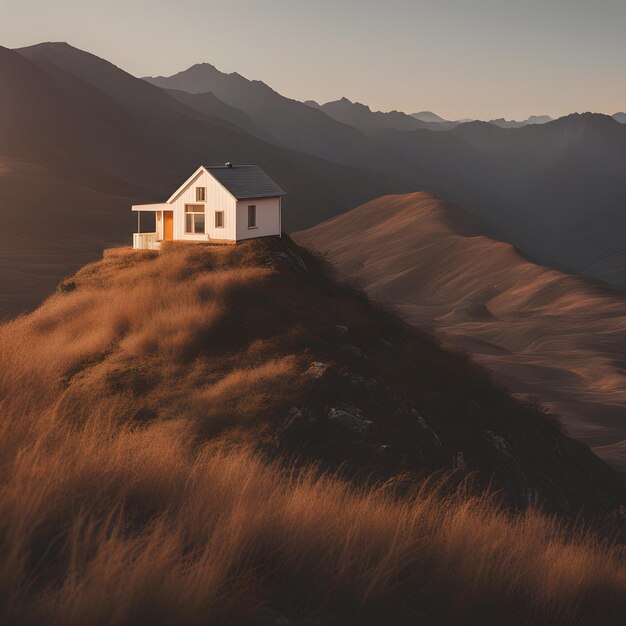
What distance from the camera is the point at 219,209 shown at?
29.0 m

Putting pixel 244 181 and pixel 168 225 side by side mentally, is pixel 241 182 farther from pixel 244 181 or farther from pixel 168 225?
pixel 168 225

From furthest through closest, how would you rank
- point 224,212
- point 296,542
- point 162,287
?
point 224,212, point 162,287, point 296,542

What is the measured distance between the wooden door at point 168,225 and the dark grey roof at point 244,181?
2.74 m

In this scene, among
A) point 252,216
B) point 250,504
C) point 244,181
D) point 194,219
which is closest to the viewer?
point 250,504

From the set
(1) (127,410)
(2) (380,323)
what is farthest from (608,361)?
(1) (127,410)

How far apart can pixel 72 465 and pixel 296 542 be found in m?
1.83

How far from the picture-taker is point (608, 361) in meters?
72.3

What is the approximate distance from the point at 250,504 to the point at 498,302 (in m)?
102

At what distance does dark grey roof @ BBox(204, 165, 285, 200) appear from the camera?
1154 inches

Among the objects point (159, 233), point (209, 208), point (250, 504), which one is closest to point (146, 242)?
point (159, 233)

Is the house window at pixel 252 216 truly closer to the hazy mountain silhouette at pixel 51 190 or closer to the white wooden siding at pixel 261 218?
the white wooden siding at pixel 261 218

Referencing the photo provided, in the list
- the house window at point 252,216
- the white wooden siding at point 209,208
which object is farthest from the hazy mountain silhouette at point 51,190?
the house window at point 252,216

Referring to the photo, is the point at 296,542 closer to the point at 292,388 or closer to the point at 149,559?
the point at 149,559

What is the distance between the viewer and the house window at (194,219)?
29.8 metres
